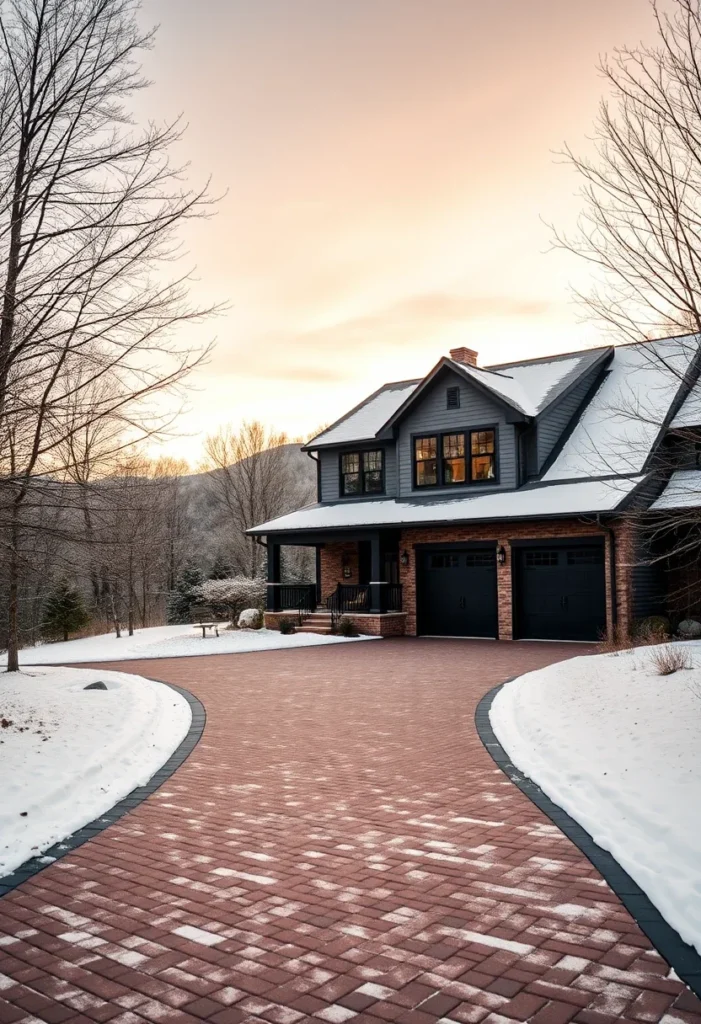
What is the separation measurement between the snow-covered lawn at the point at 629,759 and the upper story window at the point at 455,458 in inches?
451

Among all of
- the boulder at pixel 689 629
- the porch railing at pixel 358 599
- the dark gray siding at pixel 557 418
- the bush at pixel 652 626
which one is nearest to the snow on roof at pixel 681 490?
the bush at pixel 652 626

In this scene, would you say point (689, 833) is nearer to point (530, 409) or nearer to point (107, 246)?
point (107, 246)

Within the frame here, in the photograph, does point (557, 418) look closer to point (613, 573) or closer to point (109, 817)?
point (613, 573)

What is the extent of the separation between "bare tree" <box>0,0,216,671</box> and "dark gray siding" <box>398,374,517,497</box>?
50.1ft

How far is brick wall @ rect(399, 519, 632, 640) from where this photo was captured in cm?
1861

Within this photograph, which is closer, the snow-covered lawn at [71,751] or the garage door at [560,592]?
the snow-covered lawn at [71,751]

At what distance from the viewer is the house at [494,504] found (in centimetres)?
1942

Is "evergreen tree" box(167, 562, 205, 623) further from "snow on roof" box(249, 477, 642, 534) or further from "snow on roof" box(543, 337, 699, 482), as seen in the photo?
"snow on roof" box(543, 337, 699, 482)

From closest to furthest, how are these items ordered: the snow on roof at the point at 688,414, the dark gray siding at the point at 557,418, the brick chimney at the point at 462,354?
the snow on roof at the point at 688,414
the dark gray siding at the point at 557,418
the brick chimney at the point at 462,354

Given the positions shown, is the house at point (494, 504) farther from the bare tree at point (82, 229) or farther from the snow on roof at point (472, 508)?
the bare tree at point (82, 229)

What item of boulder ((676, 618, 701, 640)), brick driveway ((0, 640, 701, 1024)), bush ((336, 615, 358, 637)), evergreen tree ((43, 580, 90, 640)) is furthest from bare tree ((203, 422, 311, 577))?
brick driveway ((0, 640, 701, 1024))

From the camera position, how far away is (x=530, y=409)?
21.7m

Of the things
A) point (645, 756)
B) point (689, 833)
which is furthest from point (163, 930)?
point (645, 756)

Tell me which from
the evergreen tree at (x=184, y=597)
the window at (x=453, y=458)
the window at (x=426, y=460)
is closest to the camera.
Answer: the window at (x=453, y=458)
